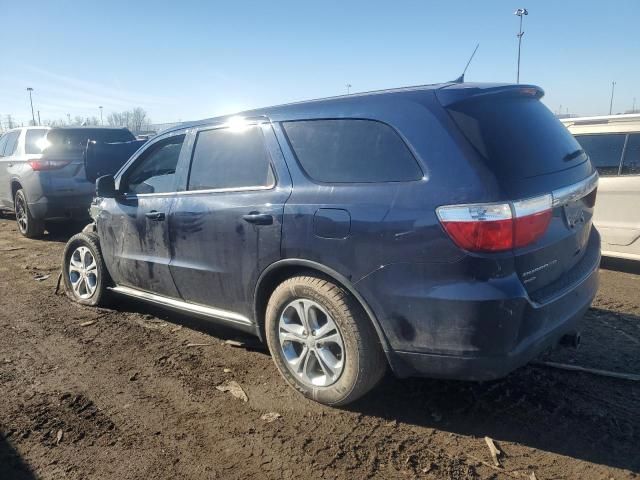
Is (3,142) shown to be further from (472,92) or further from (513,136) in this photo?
(513,136)

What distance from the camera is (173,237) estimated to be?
3.89 meters

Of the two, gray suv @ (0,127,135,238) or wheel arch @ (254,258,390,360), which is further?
gray suv @ (0,127,135,238)

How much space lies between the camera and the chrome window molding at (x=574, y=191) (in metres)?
2.71

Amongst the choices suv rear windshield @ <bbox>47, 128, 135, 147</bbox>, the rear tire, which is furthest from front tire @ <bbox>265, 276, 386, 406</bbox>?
the rear tire

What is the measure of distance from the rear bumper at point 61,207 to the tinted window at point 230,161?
540cm

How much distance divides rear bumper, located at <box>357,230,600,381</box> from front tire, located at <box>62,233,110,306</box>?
311 cm

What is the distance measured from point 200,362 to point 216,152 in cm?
155

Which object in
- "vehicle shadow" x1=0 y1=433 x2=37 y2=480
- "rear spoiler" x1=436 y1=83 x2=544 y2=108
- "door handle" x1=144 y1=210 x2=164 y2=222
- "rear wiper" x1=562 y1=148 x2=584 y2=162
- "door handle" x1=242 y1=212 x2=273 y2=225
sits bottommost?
"vehicle shadow" x1=0 y1=433 x2=37 y2=480

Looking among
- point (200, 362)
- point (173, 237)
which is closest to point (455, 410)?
point (200, 362)

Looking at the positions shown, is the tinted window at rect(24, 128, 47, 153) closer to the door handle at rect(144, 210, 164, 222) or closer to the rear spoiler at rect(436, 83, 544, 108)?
the door handle at rect(144, 210, 164, 222)

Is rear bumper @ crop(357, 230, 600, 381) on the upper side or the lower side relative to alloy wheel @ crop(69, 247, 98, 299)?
upper

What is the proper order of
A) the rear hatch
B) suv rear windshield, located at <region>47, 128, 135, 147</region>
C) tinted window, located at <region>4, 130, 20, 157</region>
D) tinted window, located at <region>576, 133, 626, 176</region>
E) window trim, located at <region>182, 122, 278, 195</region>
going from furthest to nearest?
tinted window, located at <region>4, 130, 20, 157</region>, suv rear windshield, located at <region>47, 128, 135, 147</region>, tinted window, located at <region>576, 133, 626, 176</region>, window trim, located at <region>182, 122, 278, 195</region>, the rear hatch

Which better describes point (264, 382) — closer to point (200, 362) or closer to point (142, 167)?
point (200, 362)

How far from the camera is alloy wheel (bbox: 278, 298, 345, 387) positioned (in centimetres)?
299
